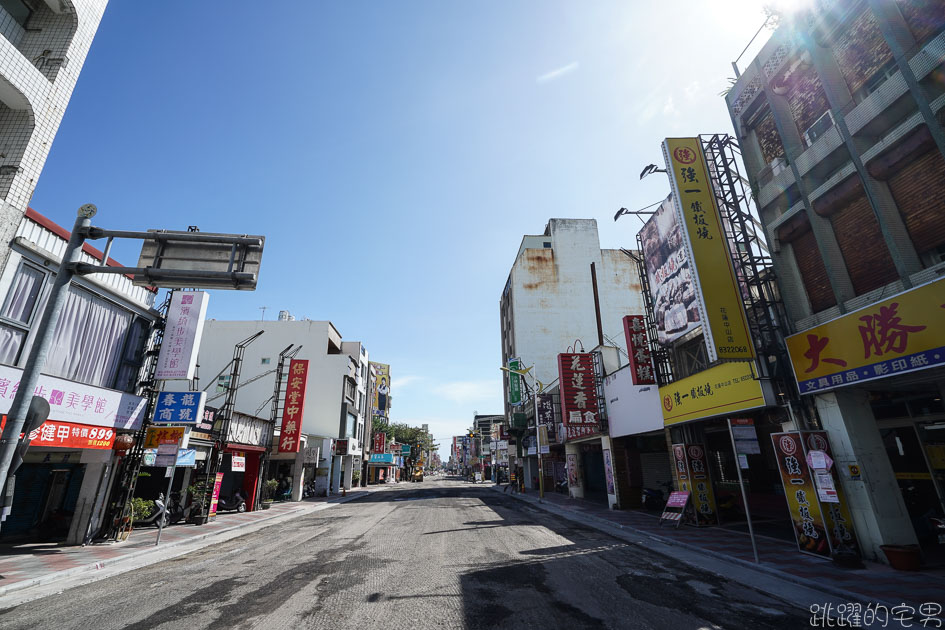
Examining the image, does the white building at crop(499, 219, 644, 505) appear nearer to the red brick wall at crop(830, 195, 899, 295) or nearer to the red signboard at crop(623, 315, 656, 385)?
the red signboard at crop(623, 315, 656, 385)

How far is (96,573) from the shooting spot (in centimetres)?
955

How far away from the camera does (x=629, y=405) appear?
20.6m

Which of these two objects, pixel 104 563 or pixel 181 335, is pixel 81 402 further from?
pixel 104 563

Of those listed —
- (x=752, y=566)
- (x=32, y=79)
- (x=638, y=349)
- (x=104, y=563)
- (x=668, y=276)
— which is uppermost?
(x=32, y=79)

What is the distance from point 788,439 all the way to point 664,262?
8.15m

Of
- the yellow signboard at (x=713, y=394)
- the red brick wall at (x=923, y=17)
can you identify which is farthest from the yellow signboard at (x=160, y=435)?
the red brick wall at (x=923, y=17)

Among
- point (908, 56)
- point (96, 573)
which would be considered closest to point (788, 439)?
point (908, 56)

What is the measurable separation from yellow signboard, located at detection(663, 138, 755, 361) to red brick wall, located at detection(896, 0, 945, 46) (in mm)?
5207

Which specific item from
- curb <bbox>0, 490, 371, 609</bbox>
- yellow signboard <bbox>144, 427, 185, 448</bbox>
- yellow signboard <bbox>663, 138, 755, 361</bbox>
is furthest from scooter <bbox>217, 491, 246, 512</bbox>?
yellow signboard <bbox>663, 138, 755, 361</bbox>

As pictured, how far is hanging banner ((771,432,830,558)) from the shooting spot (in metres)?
9.96

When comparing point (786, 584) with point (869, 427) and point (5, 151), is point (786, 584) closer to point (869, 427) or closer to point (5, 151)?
point (869, 427)

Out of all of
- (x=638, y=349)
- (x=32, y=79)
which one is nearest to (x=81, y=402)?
(x=32, y=79)

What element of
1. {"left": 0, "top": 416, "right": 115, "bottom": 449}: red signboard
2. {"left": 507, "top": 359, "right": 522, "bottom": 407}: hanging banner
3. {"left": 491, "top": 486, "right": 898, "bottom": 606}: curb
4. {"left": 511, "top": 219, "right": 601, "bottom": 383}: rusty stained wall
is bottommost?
{"left": 491, "top": 486, "right": 898, "bottom": 606}: curb

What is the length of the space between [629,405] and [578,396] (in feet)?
12.6
